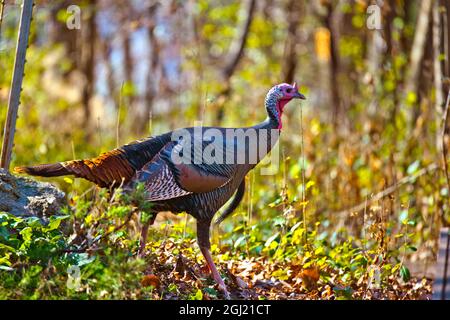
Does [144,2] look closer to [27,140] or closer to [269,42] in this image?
[269,42]

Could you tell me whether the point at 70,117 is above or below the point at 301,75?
below

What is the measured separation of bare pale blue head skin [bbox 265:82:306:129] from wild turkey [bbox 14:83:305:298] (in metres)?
0.14

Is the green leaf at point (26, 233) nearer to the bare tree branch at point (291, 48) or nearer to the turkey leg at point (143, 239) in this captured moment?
the turkey leg at point (143, 239)

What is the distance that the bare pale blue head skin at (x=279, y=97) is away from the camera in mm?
6020

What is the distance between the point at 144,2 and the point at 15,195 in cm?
1328

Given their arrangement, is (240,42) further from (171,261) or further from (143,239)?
(143,239)

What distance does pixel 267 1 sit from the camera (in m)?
17.5

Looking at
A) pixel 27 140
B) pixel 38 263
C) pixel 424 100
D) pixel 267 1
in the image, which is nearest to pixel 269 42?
pixel 267 1

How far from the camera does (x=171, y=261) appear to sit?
6.30 meters

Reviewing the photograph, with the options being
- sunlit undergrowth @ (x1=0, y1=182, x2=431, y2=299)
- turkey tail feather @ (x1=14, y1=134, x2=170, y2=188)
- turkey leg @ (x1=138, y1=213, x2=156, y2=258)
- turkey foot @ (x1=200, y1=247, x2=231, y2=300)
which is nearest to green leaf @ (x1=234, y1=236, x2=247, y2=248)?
sunlit undergrowth @ (x1=0, y1=182, x2=431, y2=299)

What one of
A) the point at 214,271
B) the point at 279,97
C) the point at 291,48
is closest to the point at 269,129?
the point at 279,97

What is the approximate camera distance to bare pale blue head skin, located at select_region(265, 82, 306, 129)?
6020 mm

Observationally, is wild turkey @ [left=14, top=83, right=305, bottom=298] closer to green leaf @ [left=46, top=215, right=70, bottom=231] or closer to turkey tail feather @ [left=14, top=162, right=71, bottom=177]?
turkey tail feather @ [left=14, top=162, right=71, bottom=177]

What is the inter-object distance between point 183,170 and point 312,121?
595 centimetres
